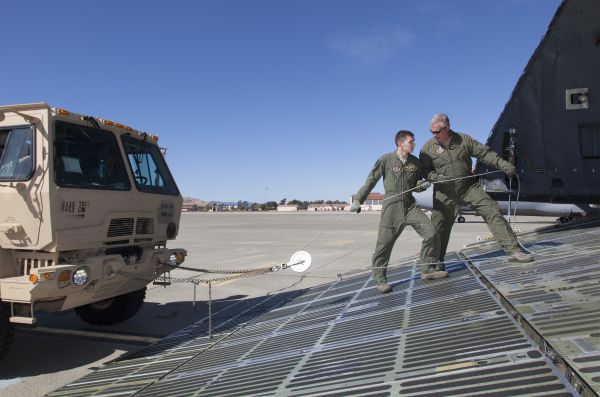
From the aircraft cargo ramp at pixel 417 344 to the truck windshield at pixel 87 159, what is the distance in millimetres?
2046

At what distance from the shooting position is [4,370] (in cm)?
511

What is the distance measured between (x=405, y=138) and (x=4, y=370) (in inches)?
206

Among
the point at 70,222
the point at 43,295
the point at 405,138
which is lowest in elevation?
the point at 43,295

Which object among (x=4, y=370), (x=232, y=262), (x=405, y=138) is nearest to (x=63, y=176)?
(x=4, y=370)

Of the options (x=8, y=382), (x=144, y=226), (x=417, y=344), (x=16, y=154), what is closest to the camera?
(x=417, y=344)

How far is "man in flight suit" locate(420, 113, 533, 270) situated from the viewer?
5.33 m

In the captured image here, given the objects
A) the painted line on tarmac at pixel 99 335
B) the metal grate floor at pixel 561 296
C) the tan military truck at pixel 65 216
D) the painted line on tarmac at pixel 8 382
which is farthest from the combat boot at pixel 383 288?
the painted line on tarmac at pixel 8 382

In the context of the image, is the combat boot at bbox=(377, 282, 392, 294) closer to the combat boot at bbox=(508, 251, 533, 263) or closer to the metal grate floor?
the metal grate floor

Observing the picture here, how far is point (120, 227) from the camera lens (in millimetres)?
5688

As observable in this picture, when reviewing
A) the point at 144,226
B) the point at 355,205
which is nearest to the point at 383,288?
the point at 355,205

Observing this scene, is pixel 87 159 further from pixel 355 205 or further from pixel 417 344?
pixel 417 344

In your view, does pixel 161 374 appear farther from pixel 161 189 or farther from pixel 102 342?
pixel 161 189

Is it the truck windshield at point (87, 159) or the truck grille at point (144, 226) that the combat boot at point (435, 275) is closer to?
the truck grille at point (144, 226)

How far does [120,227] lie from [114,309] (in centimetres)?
183
